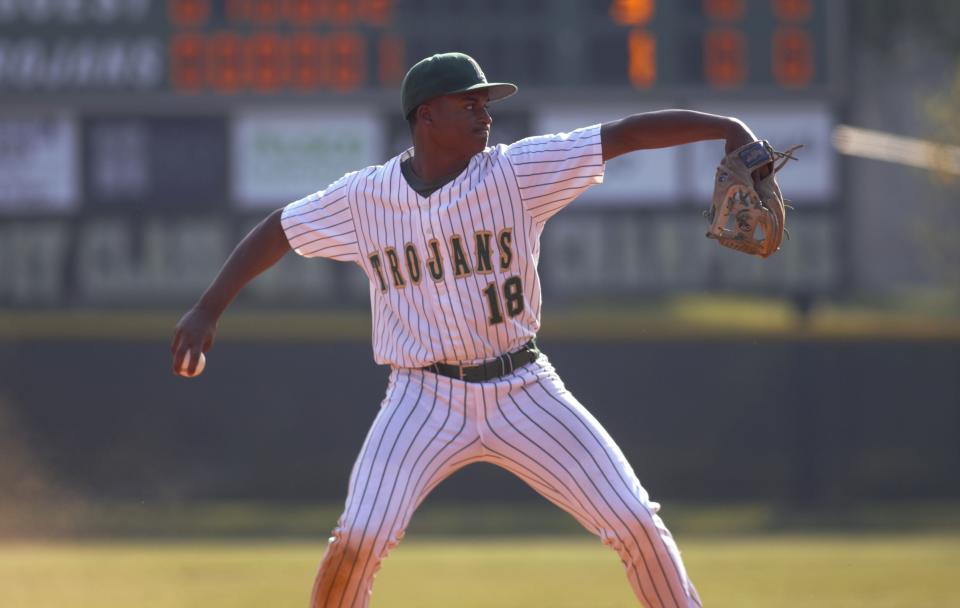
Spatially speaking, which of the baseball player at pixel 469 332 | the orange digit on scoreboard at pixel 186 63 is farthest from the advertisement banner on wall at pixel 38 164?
the baseball player at pixel 469 332

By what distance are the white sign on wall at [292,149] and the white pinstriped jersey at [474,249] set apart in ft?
45.2

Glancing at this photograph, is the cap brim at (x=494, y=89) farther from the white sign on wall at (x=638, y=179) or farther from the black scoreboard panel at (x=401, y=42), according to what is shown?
the white sign on wall at (x=638, y=179)

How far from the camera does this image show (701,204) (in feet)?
57.3

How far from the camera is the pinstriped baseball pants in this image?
3607 millimetres

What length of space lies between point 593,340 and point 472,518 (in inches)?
55.2

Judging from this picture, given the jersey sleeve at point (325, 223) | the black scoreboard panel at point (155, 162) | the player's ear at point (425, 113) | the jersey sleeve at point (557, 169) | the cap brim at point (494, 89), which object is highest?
the black scoreboard panel at point (155, 162)

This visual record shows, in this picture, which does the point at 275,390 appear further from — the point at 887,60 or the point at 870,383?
the point at 887,60

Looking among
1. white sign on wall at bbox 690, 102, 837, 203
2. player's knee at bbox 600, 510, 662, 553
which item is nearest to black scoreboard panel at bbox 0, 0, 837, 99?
white sign on wall at bbox 690, 102, 837, 203

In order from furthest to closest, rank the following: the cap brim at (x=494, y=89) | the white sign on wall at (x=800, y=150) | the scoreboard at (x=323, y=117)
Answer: the white sign on wall at (x=800, y=150), the scoreboard at (x=323, y=117), the cap brim at (x=494, y=89)

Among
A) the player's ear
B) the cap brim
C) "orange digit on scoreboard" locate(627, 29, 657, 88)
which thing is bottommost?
the player's ear

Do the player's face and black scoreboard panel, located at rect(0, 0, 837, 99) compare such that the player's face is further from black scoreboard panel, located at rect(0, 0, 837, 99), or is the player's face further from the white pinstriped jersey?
black scoreboard panel, located at rect(0, 0, 837, 99)

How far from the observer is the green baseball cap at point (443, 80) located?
12.3 ft

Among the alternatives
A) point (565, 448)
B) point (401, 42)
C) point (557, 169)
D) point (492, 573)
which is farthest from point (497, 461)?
point (401, 42)

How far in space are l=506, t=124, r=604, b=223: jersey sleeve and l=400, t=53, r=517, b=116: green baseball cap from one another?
16 centimetres
